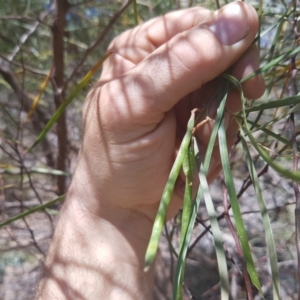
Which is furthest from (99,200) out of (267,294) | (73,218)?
(267,294)

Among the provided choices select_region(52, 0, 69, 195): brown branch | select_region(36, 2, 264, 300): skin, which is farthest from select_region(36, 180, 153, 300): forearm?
select_region(52, 0, 69, 195): brown branch

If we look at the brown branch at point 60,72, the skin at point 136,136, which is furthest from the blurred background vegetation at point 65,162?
the skin at point 136,136

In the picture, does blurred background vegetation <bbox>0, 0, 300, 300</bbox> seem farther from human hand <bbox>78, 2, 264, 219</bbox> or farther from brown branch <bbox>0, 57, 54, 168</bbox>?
human hand <bbox>78, 2, 264, 219</bbox>

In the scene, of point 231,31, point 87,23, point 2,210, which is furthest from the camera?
point 87,23

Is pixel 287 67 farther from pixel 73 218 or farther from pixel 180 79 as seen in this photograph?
pixel 73 218

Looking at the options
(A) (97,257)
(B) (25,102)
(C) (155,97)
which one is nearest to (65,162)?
(B) (25,102)

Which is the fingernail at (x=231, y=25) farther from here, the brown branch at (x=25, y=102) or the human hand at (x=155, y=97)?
the brown branch at (x=25, y=102)

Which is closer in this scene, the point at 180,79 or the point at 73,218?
the point at 180,79

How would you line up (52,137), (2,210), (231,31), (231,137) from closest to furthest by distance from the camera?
Answer: 1. (231,31)
2. (231,137)
3. (2,210)
4. (52,137)
